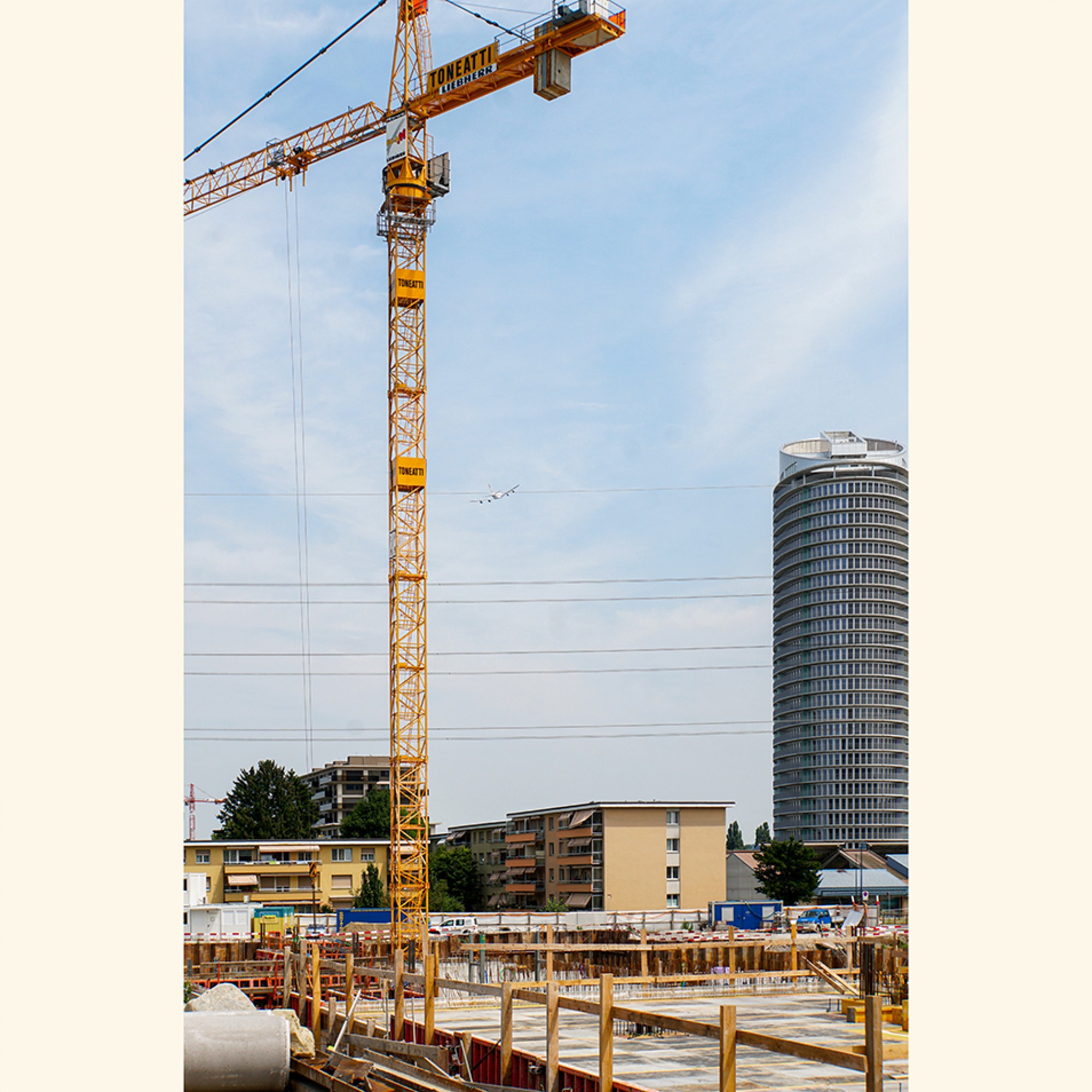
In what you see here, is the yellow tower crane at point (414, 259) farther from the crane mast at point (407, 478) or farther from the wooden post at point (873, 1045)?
the wooden post at point (873, 1045)

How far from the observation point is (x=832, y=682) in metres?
186

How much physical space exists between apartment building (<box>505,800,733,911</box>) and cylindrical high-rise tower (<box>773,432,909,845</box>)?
94949mm

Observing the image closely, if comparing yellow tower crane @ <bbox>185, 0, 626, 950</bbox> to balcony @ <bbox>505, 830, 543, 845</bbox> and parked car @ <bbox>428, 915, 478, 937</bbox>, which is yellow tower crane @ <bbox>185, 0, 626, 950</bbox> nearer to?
parked car @ <bbox>428, 915, 478, 937</bbox>

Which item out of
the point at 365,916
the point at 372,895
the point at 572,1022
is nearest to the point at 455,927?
the point at 365,916

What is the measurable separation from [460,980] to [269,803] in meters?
73.9

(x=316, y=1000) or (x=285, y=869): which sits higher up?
(x=316, y=1000)

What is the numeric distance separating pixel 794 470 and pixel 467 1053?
181014 mm

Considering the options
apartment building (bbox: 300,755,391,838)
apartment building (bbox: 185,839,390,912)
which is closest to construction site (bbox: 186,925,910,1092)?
apartment building (bbox: 185,839,390,912)

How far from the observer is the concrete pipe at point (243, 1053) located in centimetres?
1997

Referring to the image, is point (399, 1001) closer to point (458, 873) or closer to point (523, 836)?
point (458, 873)

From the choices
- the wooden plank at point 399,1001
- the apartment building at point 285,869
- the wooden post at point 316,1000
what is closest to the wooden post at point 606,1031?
the wooden plank at point 399,1001

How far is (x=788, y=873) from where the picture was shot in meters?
90.5

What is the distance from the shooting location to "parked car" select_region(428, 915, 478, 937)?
186ft
